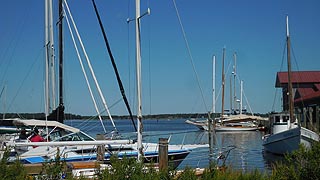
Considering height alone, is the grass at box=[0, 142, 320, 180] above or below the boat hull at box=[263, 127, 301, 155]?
above

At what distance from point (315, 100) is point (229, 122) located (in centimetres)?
2835

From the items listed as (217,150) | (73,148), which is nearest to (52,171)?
(217,150)

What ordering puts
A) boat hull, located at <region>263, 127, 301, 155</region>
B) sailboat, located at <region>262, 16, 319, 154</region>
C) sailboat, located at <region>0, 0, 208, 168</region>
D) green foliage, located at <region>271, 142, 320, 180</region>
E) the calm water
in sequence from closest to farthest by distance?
green foliage, located at <region>271, 142, 320, 180</region>, sailboat, located at <region>0, 0, 208, 168</region>, the calm water, sailboat, located at <region>262, 16, 319, 154</region>, boat hull, located at <region>263, 127, 301, 155</region>

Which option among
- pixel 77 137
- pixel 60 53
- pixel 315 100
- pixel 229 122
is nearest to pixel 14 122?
pixel 77 137

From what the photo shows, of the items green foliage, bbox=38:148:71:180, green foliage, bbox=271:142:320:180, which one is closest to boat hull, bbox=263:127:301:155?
green foliage, bbox=271:142:320:180

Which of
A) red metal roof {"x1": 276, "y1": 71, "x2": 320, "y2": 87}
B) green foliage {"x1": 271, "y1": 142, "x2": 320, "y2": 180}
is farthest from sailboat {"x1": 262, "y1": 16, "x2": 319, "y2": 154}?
red metal roof {"x1": 276, "y1": 71, "x2": 320, "y2": 87}

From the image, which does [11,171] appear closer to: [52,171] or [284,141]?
[52,171]

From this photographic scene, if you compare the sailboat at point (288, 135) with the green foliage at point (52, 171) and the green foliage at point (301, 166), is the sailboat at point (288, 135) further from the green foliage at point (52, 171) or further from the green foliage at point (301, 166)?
the green foliage at point (52, 171)

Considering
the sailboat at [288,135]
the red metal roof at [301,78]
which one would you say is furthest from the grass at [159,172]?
the red metal roof at [301,78]

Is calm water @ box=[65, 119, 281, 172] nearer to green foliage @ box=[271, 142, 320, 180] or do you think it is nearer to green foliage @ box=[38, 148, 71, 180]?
green foliage @ box=[271, 142, 320, 180]

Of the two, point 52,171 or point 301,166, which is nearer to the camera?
point 52,171

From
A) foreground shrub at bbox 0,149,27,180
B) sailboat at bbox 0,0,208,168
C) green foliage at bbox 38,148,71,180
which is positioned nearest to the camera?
foreground shrub at bbox 0,149,27,180

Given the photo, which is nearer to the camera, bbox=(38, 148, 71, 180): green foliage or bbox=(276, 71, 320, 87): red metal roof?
bbox=(38, 148, 71, 180): green foliage

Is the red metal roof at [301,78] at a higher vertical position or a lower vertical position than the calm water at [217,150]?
higher
